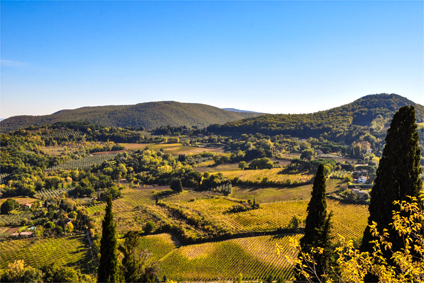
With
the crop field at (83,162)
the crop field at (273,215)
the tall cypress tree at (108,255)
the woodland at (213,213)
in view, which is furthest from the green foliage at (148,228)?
the crop field at (83,162)

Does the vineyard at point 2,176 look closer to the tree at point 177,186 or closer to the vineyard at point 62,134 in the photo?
the tree at point 177,186

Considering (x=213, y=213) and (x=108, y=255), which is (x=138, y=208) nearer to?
(x=213, y=213)

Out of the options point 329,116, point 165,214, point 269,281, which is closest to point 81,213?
point 165,214

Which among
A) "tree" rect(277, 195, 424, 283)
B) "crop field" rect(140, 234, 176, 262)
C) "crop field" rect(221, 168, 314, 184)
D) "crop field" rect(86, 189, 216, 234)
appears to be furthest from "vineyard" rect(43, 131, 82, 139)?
"tree" rect(277, 195, 424, 283)

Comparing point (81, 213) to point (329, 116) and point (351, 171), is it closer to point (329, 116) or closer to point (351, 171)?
point (351, 171)

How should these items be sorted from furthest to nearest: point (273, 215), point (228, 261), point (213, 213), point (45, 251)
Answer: point (213, 213)
point (273, 215)
point (45, 251)
point (228, 261)

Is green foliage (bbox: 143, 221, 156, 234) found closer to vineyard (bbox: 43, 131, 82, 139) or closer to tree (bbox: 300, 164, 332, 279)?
tree (bbox: 300, 164, 332, 279)

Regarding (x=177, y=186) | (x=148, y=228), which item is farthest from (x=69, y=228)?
(x=177, y=186)
